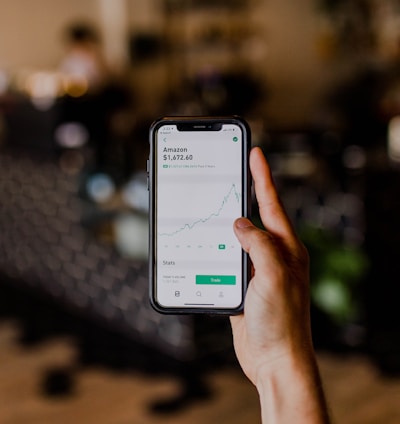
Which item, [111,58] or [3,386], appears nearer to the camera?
[3,386]

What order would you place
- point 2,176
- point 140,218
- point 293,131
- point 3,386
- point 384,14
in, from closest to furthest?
point 3,386, point 140,218, point 2,176, point 293,131, point 384,14

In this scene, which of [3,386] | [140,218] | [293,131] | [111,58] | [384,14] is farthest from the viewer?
[111,58]

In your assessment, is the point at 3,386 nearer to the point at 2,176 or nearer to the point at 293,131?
the point at 2,176

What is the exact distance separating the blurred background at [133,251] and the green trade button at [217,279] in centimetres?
169

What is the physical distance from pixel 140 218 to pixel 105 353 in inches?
23.1

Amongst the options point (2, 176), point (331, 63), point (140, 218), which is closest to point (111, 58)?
point (331, 63)

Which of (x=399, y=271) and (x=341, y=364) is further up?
(x=399, y=271)

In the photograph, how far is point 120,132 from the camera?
417cm

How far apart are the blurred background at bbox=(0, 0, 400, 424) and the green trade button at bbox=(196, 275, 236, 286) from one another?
1690mm

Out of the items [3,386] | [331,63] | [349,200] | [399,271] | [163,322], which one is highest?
[331,63]

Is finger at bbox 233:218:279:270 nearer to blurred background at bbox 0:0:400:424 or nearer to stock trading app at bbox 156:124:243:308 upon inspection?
stock trading app at bbox 156:124:243:308

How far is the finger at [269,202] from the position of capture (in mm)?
872

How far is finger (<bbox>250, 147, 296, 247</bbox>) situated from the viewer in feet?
2.86

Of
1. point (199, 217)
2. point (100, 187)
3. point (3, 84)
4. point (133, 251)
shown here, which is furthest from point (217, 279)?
point (3, 84)
